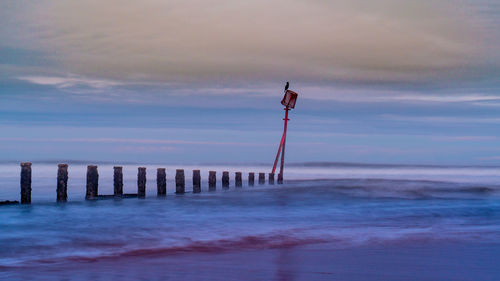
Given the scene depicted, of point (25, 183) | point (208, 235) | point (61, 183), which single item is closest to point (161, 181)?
point (61, 183)

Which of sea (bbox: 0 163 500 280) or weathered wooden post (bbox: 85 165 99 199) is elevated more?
weathered wooden post (bbox: 85 165 99 199)

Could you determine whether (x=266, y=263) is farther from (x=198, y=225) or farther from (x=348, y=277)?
(x=198, y=225)

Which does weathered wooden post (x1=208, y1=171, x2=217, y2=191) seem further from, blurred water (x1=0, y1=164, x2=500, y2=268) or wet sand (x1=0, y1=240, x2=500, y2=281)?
wet sand (x1=0, y1=240, x2=500, y2=281)

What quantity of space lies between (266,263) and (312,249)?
4.08 feet

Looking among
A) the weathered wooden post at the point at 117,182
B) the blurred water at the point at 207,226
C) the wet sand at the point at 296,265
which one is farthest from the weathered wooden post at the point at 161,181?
the wet sand at the point at 296,265

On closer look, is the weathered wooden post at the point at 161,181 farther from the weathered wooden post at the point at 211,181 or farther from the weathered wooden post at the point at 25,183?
the weathered wooden post at the point at 25,183

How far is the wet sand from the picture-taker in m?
4.98

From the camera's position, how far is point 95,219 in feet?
35.3

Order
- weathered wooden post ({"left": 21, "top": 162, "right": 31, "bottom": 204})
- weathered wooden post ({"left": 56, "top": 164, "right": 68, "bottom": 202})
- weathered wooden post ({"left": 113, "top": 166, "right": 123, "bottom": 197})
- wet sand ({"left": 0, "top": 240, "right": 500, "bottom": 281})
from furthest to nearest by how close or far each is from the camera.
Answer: weathered wooden post ({"left": 113, "top": 166, "right": 123, "bottom": 197}) → weathered wooden post ({"left": 56, "top": 164, "right": 68, "bottom": 202}) → weathered wooden post ({"left": 21, "top": 162, "right": 31, "bottom": 204}) → wet sand ({"left": 0, "top": 240, "right": 500, "bottom": 281})

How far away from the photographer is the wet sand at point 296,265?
498cm

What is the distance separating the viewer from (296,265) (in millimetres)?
5547

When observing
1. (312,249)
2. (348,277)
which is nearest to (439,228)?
(312,249)

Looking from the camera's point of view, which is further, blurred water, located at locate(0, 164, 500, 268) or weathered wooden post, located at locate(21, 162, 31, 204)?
weathered wooden post, located at locate(21, 162, 31, 204)

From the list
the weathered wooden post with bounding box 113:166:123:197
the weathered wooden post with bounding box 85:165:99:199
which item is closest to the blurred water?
the weathered wooden post with bounding box 85:165:99:199
